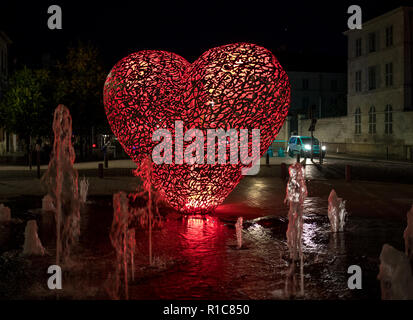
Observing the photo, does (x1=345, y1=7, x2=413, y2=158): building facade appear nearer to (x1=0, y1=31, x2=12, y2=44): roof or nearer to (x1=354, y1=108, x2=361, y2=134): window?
(x1=354, y1=108, x2=361, y2=134): window

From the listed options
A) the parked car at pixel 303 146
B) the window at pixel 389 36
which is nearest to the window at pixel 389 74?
the window at pixel 389 36

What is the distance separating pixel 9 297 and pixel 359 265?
4134 mm

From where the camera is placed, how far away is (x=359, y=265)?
6082 millimetres

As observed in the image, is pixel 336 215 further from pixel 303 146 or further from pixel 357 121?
pixel 357 121

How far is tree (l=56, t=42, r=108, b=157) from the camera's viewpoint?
30.9 m

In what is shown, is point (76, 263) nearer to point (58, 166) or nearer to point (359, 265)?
point (58, 166)

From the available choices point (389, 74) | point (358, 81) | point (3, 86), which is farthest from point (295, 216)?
point (3, 86)

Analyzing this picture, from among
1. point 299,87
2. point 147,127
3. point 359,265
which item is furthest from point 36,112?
point 299,87

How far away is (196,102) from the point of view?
331 inches

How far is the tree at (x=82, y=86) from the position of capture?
3094cm

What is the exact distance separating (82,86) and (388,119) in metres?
23.0

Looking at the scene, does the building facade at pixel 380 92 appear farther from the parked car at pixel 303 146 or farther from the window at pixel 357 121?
the parked car at pixel 303 146

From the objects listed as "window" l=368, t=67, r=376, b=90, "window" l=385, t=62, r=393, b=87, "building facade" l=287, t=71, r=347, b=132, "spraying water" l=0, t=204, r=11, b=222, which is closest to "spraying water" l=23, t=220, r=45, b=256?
"spraying water" l=0, t=204, r=11, b=222

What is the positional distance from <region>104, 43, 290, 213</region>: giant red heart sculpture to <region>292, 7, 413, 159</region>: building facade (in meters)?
25.0
